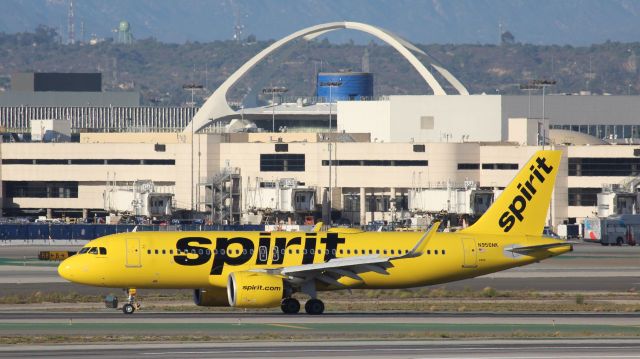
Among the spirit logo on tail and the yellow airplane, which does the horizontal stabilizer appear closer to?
the yellow airplane

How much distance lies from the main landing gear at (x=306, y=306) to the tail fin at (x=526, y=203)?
979cm

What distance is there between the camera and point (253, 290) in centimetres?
7300

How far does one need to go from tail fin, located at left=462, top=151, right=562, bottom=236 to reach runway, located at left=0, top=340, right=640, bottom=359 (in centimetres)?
1708

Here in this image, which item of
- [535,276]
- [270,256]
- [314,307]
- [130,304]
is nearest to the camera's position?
[130,304]

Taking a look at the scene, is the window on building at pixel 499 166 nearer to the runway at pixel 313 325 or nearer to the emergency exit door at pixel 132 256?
the runway at pixel 313 325

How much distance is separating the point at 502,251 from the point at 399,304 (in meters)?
6.82

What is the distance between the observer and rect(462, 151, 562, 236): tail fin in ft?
263

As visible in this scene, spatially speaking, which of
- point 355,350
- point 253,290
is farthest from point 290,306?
point 355,350

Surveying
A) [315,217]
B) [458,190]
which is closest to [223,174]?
[315,217]

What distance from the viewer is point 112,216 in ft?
641

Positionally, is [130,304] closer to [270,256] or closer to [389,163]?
[270,256]

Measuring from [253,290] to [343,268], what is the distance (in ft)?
A: 15.7

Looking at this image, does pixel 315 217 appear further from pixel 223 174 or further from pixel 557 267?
pixel 557 267

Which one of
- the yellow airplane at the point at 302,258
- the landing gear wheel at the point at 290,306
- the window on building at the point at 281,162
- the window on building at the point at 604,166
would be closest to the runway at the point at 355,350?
the yellow airplane at the point at 302,258
